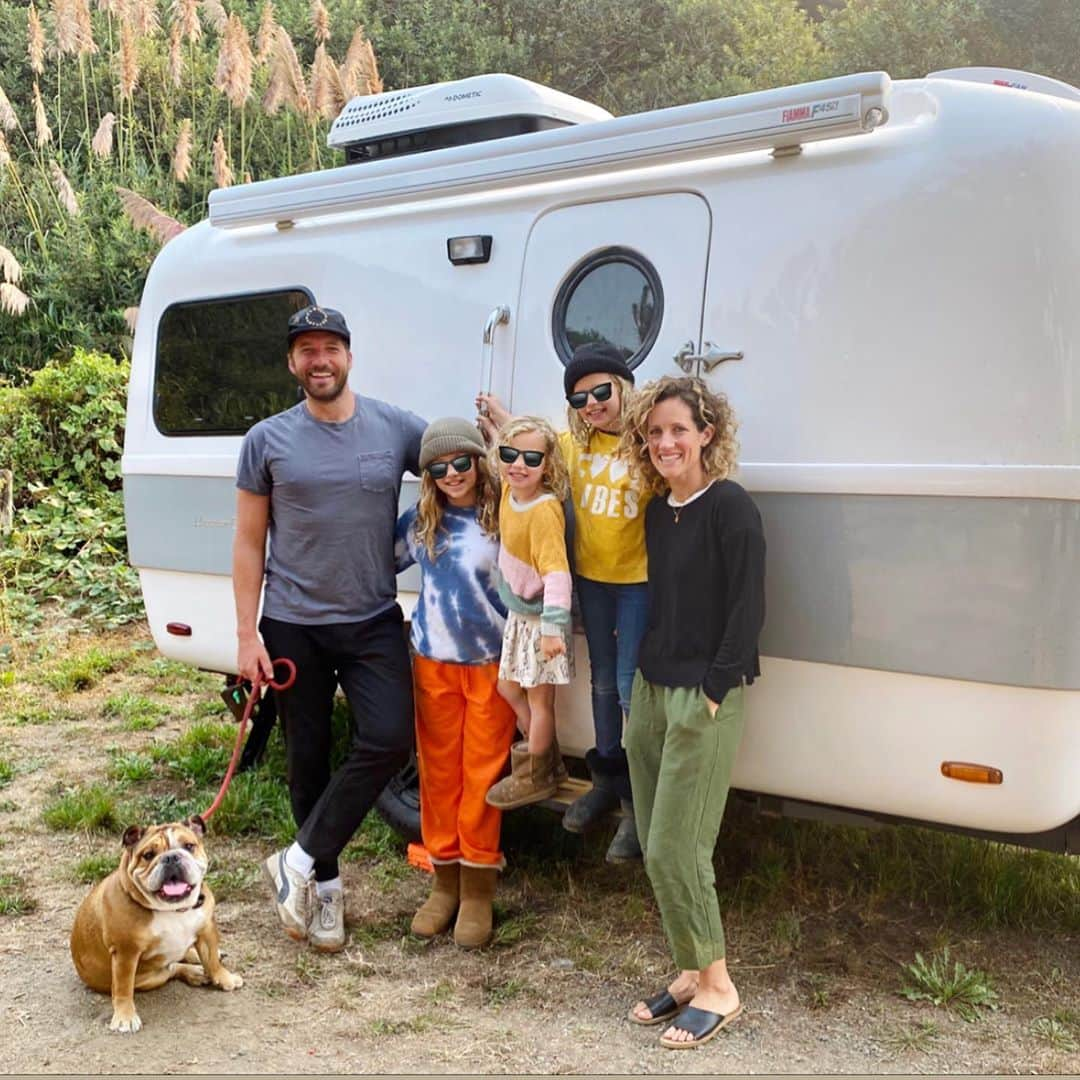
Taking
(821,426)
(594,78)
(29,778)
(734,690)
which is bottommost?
(29,778)

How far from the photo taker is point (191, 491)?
572cm

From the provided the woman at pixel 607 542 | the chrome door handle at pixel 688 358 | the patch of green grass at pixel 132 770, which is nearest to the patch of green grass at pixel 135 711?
the patch of green grass at pixel 132 770

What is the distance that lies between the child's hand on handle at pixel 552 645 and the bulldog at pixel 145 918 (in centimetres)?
124

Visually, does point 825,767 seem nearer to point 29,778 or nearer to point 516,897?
point 516,897

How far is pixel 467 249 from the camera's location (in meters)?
4.62

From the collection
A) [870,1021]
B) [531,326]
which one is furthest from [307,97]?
[870,1021]

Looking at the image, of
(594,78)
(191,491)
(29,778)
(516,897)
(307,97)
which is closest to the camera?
(516,897)

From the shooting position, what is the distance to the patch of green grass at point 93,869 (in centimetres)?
501

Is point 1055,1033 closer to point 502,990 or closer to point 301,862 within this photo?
point 502,990

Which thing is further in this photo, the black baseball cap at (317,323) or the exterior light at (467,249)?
the exterior light at (467,249)

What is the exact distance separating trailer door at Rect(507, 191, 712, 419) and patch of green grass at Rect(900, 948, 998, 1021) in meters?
2.12

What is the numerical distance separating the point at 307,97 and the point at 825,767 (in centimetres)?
1071

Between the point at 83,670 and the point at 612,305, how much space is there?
5242 mm

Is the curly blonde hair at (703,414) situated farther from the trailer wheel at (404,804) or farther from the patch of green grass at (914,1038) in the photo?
the trailer wheel at (404,804)
